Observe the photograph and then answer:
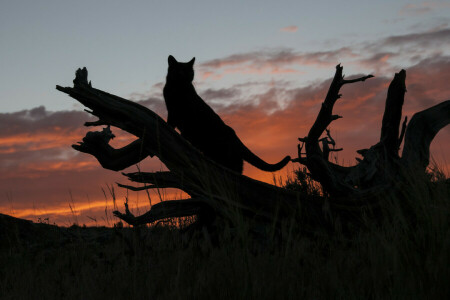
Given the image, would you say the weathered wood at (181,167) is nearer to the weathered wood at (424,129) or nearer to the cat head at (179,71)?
the cat head at (179,71)

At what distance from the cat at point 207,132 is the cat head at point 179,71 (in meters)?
0.26

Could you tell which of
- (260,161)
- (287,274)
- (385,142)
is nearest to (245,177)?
(260,161)

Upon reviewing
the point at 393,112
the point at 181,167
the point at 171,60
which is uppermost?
the point at 171,60

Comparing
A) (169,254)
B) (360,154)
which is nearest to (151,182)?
(169,254)

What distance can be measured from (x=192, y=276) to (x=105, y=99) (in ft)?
9.92

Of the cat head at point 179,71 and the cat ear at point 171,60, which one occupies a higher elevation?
the cat ear at point 171,60

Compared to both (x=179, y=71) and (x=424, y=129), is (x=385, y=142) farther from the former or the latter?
(x=179, y=71)

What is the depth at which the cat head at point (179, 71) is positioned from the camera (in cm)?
742

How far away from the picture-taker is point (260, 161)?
22.4ft

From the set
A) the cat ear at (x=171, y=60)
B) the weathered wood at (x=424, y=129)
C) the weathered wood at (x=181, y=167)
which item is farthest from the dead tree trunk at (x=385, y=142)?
the cat ear at (x=171, y=60)

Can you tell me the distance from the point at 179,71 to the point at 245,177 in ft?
9.53

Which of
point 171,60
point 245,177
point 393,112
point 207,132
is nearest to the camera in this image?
point 245,177

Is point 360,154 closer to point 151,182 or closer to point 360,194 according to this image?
point 360,194

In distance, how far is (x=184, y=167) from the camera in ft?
18.3
